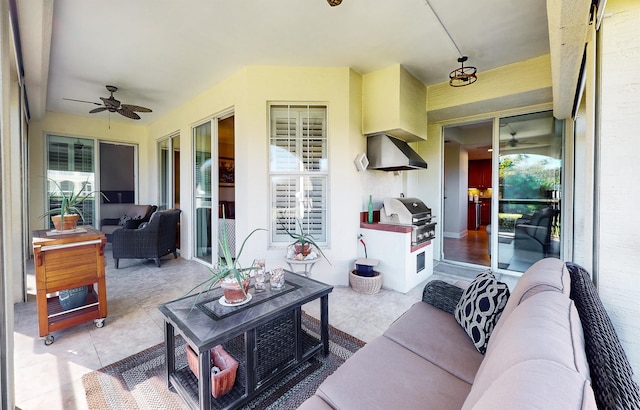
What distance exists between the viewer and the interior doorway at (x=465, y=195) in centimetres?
524

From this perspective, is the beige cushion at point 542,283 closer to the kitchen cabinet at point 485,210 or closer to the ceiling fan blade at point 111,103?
the ceiling fan blade at point 111,103

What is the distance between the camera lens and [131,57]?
3174 mm

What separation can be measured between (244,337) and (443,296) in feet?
4.34

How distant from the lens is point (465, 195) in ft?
23.3

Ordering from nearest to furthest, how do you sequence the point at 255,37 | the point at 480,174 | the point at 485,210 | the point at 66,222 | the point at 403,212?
the point at 66,222, the point at 255,37, the point at 403,212, the point at 485,210, the point at 480,174

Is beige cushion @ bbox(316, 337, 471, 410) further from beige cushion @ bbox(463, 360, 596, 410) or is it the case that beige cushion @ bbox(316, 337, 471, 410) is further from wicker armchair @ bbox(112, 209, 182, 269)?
wicker armchair @ bbox(112, 209, 182, 269)

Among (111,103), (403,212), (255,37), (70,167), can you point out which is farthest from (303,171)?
(70,167)

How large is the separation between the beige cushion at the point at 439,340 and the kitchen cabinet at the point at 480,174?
8585 millimetres

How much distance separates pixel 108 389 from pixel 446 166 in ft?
23.7

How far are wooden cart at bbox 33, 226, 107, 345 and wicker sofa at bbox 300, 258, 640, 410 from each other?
236 cm

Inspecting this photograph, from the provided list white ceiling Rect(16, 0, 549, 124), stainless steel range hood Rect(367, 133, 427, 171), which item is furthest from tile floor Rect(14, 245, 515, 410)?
white ceiling Rect(16, 0, 549, 124)

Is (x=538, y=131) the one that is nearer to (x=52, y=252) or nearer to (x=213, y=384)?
(x=213, y=384)

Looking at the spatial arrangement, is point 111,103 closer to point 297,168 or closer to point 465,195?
point 297,168

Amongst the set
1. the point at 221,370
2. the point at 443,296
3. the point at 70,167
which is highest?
the point at 70,167
